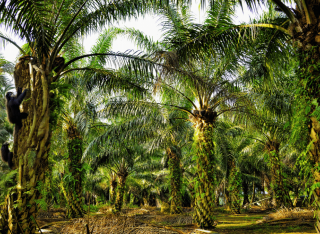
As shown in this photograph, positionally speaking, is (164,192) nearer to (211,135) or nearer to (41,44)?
(211,135)

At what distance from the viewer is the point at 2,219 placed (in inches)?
189

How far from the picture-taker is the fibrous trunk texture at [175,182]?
16.5 m

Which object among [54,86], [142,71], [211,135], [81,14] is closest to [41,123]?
[54,86]

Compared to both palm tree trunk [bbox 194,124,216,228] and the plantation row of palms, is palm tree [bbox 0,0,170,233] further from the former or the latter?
palm tree trunk [bbox 194,124,216,228]

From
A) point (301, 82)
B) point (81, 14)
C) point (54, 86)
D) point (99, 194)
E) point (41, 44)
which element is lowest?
point (99, 194)

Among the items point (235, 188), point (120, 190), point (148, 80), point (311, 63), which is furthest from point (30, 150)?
point (235, 188)

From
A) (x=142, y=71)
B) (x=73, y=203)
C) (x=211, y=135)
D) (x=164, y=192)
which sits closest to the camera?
(x=142, y=71)

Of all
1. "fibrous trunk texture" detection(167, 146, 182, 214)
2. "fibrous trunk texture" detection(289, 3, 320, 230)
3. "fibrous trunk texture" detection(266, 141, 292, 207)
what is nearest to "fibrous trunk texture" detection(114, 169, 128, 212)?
"fibrous trunk texture" detection(167, 146, 182, 214)

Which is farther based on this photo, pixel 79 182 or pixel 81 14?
pixel 79 182

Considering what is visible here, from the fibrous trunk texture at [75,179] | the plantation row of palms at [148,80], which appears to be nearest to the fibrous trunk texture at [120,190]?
the plantation row of palms at [148,80]

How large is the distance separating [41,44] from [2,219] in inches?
131

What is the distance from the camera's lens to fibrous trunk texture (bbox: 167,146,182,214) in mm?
16484

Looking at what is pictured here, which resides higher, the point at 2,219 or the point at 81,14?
the point at 81,14

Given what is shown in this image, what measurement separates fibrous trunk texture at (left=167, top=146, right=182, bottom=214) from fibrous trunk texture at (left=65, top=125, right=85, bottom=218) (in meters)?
6.26
